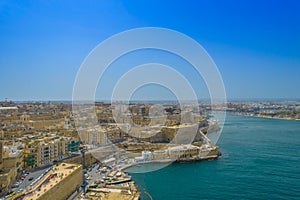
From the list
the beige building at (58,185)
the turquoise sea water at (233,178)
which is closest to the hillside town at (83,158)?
the beige building at (58,185)

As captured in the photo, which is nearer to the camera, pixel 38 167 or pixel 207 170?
pixel 38 167

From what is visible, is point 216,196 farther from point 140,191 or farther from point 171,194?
point 140,191

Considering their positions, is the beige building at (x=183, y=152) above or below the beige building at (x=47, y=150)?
below

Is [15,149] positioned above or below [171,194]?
above

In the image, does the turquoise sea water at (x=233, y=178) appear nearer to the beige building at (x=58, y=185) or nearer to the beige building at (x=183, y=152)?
the beige building at (x=183, y=152)

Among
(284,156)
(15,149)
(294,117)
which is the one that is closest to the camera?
(15,149)

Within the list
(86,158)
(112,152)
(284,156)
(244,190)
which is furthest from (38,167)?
(284,156)

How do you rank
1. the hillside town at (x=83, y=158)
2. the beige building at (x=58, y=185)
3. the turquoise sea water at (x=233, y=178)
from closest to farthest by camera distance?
the beige building at (x=58, y=185) → the hillside town at (x=83, y=158) → the turquoise sea water at (x=233, y=178)

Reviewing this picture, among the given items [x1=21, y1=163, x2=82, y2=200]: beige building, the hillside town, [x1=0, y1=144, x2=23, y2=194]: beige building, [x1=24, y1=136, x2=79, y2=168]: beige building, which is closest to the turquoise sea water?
the hillside town

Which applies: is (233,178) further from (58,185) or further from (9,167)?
(9,167)

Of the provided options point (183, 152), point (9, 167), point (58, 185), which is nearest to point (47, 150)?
point (9, 167)

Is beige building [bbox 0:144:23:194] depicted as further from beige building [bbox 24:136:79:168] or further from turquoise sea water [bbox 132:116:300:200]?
turquoise sea water [bbox 132:116:300:200]
